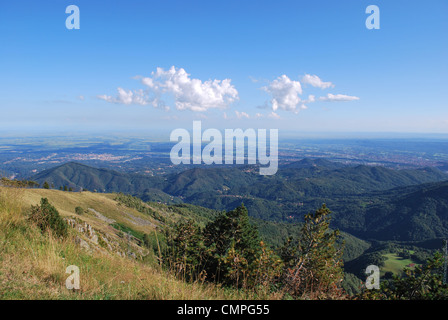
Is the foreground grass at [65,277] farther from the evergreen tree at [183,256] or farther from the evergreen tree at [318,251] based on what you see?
the evergreen tree at [318,251]

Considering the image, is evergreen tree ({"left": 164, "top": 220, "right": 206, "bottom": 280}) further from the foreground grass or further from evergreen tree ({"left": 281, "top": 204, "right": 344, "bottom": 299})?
evergreen tree ({"left": 281, "top": 204, "right": 344, "bottom": 299})

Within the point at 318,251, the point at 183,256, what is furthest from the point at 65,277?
the point at 318,251

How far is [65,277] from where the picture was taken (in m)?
4.15

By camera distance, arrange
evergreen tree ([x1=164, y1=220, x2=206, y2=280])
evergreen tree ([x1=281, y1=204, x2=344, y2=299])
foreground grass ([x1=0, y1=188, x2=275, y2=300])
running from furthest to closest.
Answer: evergreen tree ([x1=281, y1=204, x2=344, y2=299]) → evergreen tree ([x1=164, y1=220, x2=206, y2=280]) → foreground grass ([x1=0, y1=188, x2=275, y2=300])

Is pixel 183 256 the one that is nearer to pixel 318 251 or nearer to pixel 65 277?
pixel 65 277

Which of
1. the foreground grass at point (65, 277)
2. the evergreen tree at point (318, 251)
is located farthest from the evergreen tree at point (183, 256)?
the evergreen tree at point (318, 251)

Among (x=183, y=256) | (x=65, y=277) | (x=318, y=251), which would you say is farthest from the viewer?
(x=318, y=251)

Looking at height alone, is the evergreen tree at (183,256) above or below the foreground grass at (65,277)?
below

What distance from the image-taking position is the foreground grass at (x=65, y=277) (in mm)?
3493

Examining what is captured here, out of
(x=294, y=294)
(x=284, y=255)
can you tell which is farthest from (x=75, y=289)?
(x=284, y=255)

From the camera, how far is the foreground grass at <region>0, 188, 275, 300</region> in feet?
11.5

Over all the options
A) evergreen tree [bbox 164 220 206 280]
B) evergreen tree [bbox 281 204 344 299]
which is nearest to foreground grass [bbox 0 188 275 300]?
evergreen tree [bbox 164 220 206 280]

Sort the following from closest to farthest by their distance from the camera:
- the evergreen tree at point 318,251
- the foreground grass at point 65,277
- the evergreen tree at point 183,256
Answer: the foreground grass at point 65,277 < the evergreen tree at point 183,256 < the evergreen tree at point 318,251
